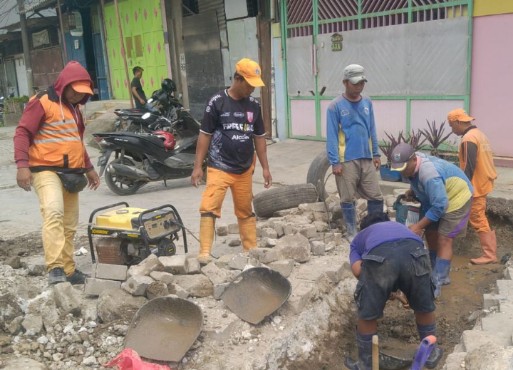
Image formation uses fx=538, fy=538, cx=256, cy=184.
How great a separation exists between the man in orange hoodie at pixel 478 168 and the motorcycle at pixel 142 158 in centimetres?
434

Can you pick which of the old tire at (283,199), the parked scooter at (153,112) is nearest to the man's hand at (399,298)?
the old tire at (283,199)

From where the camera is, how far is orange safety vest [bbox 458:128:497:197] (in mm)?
4922

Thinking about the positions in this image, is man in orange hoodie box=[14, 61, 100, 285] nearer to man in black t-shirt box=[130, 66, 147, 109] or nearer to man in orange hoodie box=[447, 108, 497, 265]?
man in orange hoodie box=[447, 108, 497, 265]

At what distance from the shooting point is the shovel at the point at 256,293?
12.6 ft

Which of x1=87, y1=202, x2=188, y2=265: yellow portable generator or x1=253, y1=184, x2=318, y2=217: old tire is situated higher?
x1=87, y1=202, x2=188, y2=265: yellow portable generator

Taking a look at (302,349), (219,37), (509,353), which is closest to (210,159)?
(302,349)

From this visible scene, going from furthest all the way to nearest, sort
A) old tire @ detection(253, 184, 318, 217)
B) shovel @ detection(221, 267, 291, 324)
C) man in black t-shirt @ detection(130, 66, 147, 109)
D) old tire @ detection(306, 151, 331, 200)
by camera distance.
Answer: man in black t-shirt @ detection(130, 66, 147, 109) → old tire @ detection(306, 151, 331, 200) → old tire @ detection(253, 184, 318, 217) → shovel @ detection(221, 267, 291, 324)

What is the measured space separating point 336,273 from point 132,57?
13.8 meters

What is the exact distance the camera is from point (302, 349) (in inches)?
147

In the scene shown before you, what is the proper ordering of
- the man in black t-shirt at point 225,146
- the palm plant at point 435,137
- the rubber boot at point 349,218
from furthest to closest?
the palm plant at point 435,137 < the rubber boot at point 349,218 < the man in black t-shirt at point 225,146

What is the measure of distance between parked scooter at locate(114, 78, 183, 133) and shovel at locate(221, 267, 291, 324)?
5.21 m

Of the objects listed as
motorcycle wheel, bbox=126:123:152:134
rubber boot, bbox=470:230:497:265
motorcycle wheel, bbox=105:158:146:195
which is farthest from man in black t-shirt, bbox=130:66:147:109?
rubber boot, bbox=470:230:497:265

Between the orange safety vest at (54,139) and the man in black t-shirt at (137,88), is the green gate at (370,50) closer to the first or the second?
the man in black t-shirt at (137,88)

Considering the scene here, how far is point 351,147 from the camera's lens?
5109 mm
